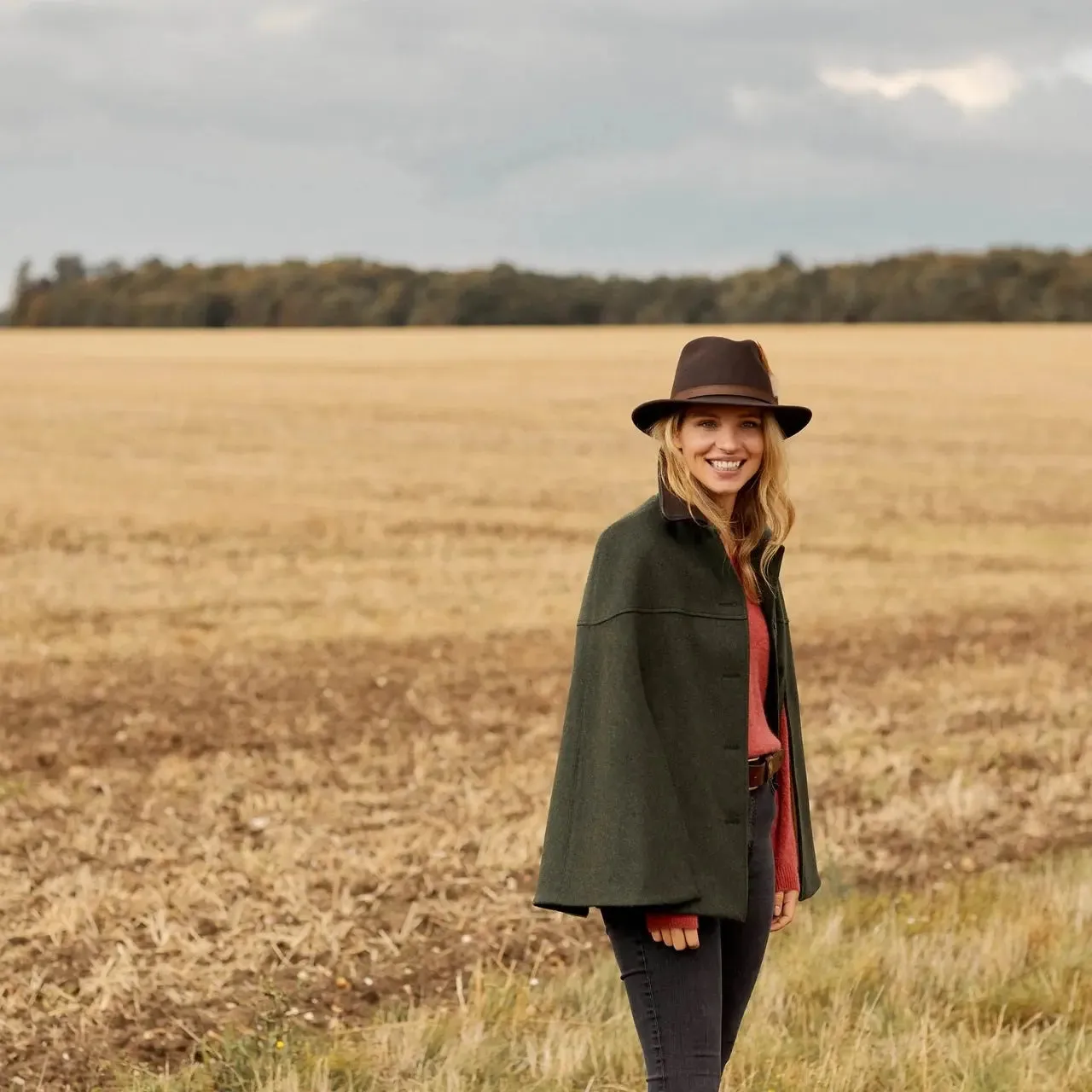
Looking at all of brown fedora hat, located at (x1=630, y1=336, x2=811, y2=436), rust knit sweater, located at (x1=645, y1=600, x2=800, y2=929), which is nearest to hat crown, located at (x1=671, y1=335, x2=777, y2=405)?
brown fedora hat, located at (x1=630, y1=336, x2=811, y2=436)

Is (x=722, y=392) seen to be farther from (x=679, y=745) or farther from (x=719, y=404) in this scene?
(x=679, y=745)

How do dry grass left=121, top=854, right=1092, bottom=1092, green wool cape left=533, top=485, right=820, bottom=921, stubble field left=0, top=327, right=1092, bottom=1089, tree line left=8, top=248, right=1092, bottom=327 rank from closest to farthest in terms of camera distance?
green wool cape left=533, top=485, right=820, bottom=921, dry grass left=121, top=854, right=1092, bottom=1092, stubble field left=0, top=327, right=1092, bottom=1089, tree line left=8, top=248, right=1092, bottom=327

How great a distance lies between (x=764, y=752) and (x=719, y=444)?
2.12 ft

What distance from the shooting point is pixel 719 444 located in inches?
131

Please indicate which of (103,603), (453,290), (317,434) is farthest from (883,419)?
(453,290)

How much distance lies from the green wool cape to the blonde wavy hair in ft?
0.21

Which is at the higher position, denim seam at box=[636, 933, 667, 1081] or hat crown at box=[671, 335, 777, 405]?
hat crown at box=[671, 335, 777, 405]

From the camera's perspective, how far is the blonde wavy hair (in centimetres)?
333

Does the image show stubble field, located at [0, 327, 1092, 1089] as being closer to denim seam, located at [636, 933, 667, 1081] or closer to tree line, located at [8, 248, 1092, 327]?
denim seam, located at [636, 933, 667, 1081]

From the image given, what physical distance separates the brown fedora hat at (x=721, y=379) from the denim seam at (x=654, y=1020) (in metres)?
1.08

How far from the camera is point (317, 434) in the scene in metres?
A: 32.7

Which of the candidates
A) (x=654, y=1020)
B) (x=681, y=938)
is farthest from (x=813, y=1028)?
(x=681, y=938)

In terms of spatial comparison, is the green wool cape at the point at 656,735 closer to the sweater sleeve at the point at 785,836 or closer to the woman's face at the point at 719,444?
the woman's face at the point at 719,444

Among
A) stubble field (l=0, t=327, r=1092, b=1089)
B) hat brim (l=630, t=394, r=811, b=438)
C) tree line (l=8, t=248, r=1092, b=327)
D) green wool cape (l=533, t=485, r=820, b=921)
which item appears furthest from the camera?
tree line (l=8, t=248, r=1092, b=327)
